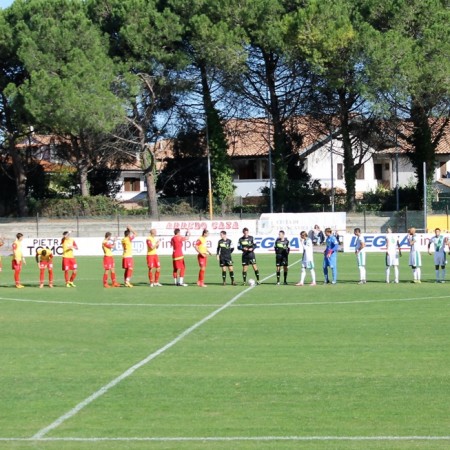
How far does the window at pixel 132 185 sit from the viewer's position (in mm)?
93838

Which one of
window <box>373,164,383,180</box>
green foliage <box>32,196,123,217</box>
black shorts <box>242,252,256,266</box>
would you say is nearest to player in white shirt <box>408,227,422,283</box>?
black shorts <box>242,252,256,266</box>

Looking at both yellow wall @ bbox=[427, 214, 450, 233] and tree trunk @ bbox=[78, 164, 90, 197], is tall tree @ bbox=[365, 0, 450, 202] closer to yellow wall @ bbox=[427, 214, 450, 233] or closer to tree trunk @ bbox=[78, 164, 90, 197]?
yellow wall @ bbox=[427, 214, 450, 233]

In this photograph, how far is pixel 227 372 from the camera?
1463 cm

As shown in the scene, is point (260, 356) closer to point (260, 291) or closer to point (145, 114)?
point (260, 291)

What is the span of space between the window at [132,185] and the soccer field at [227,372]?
67310 mm

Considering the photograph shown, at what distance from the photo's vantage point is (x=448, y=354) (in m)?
15.8

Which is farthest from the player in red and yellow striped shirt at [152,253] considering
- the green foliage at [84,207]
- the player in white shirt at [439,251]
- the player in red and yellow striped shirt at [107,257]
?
the green foliage at [84,207]

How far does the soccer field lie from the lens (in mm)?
10828

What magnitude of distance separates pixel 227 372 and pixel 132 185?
3169 inches

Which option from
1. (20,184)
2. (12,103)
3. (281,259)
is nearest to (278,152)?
(12,103)

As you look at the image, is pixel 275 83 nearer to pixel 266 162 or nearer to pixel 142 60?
pixel 142 60

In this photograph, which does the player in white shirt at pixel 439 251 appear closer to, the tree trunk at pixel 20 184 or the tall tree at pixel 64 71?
the tall tree at pixel 64 71

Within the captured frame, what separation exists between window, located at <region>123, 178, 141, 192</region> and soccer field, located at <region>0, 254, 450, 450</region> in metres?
67.3

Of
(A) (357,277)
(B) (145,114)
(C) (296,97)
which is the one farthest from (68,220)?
(A) (357,277)
